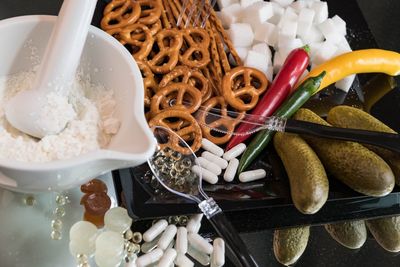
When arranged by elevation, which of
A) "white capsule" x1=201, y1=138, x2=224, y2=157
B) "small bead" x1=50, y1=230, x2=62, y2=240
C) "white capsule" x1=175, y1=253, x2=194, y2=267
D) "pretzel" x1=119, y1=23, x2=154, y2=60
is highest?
"pretzel" x1=119, y1=23, x2=154, y2=60

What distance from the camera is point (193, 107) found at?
113 cm

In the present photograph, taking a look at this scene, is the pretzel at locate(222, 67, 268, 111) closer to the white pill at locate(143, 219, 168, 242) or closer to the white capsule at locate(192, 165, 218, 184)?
the white capsule at locate(192, 165, 218, 184)

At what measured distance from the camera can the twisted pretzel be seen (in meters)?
1.20

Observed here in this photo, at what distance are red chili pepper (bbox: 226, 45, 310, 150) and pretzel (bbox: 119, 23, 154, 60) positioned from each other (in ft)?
0.72

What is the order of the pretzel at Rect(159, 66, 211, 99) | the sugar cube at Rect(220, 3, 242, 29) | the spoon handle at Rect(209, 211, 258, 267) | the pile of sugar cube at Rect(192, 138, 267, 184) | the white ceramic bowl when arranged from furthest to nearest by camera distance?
the sugar cube at Rect(220, 3, 242, 29) → the pretzel at Rect(159, 66, 211, 99) → the pile of sugar cube at Rect(192, 138, 267, 184) → the spoon handle at Rect(209, 211, 258, 267) → the white ceramic bowl

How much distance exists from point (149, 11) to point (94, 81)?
29cm

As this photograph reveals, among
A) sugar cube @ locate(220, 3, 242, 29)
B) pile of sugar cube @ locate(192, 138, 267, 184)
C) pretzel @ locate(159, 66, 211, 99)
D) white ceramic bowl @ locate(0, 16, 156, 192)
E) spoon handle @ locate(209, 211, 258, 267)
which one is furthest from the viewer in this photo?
sugar cube @ locate(220, 3, 242, 29)

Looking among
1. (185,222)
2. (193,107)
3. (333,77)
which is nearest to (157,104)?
(193,107)

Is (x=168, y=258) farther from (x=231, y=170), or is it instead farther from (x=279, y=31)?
(x=279, y=31)

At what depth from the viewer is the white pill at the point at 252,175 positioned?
1.08 meters

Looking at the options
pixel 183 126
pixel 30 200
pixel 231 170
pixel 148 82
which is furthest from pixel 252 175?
pixel 30 200

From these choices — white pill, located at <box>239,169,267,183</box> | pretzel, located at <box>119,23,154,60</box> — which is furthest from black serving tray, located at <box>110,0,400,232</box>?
pretzel, located at <box>119,23,154,60</box>

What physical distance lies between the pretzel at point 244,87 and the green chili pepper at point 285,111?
0.06m

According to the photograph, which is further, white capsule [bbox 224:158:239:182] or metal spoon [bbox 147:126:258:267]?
white capsule [bbox 224:158:239:182]
